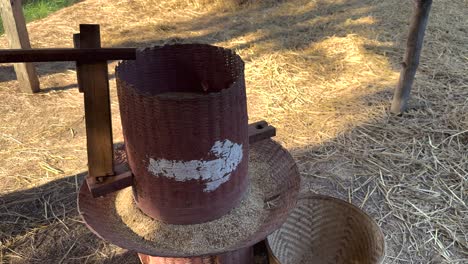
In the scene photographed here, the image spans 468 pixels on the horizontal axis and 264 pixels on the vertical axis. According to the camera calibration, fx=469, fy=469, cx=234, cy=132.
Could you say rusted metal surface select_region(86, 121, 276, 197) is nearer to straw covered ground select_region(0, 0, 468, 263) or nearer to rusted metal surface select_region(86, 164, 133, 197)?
rusted metal surface select_region(86, 164, 133, 197)

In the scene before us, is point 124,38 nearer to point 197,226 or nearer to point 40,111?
point 40,111

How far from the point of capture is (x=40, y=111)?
3928 mm

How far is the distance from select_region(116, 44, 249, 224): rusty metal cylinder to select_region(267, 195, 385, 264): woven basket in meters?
0.69

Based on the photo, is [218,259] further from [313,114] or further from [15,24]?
[15,24]

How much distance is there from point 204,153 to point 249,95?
2.48 metres

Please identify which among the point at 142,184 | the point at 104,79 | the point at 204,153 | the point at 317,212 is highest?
the point at 104,79

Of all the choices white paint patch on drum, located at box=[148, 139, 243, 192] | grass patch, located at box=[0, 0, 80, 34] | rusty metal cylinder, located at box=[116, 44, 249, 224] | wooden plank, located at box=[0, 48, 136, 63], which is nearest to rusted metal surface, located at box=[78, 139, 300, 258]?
rusty metal cylinder, located at box=[116, 44, 249, 224]

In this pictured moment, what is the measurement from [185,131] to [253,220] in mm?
508

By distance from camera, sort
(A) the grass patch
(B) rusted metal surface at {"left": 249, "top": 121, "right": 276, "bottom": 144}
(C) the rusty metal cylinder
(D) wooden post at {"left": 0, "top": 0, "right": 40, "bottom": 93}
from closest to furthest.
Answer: (C) the rusty metal cylinder < (B) rusted metal surface at {"left": 249, "top": 121, "right": 276, "bottom": 144} < (D) wooden post at {"left": 0, "top": 0, "right": 40, "bottom": 93} < (A) the grass patch

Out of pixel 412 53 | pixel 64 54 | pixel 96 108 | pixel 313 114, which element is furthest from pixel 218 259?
pixel 412 53

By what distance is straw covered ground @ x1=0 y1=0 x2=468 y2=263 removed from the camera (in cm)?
277

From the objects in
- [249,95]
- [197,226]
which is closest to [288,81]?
[249,95]

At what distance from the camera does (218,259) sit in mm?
2090

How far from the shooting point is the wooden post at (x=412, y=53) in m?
3.34
